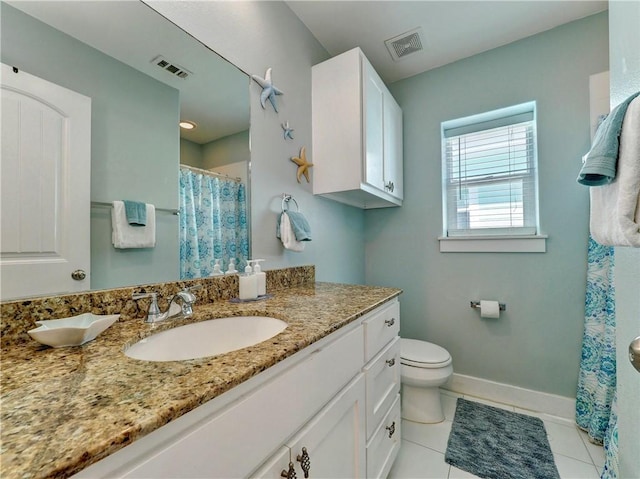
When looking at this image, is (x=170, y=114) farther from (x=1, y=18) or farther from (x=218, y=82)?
(x=1, y=18)

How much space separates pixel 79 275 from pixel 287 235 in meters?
0.83

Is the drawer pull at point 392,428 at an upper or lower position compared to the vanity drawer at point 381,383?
lower

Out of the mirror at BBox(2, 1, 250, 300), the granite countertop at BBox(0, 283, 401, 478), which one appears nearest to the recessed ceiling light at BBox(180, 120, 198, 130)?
the mirror at BBox(2, 1, 250, 300)

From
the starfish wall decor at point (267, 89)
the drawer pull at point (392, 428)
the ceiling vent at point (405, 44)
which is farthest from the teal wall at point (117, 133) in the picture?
the ceiling vent at point (405, 44)

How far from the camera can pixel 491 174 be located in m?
1.97

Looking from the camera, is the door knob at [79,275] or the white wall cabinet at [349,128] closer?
the door knob at [79,275]

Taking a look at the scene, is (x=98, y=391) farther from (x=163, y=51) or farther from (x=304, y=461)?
(x=163, y=51)

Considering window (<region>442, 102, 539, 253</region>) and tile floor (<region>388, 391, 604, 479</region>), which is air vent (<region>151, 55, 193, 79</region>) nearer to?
window (<region>442, 102, 539, 253</region>)

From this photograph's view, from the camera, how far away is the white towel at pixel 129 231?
839mm

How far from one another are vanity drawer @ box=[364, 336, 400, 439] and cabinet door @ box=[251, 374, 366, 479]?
6 centimetres

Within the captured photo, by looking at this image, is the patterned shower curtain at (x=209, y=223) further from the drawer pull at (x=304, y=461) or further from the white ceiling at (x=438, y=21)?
the white ceiling at (x=438, y=21)

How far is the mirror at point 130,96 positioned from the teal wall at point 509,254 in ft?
5.16

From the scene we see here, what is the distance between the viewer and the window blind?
6.07 ft

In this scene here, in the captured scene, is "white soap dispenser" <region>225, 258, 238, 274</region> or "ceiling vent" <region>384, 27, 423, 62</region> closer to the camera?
"white soap dispenser" <region>225, 258, 238, 274</region>
